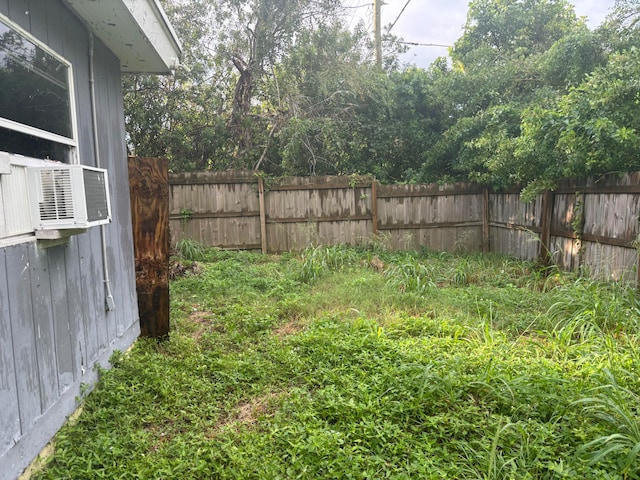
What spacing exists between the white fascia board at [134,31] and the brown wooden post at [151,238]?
86 centimetres

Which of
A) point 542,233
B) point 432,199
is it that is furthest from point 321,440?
point 432,199

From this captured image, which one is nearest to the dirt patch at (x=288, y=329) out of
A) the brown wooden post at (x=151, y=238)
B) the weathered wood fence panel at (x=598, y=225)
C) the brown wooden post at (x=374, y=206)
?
the brown wooden post at (x=151, y=238)

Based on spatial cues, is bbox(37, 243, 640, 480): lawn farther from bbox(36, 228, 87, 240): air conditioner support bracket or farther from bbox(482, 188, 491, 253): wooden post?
bbox(482, 188, 491, 253): wooden post

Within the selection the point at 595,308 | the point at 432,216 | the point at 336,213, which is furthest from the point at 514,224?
the point at 595,308

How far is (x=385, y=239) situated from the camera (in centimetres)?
836

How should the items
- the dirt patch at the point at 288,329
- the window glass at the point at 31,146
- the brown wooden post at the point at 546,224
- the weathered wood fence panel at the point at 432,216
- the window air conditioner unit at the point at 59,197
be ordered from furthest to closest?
the weathered wood fence panel at the point at 432,216, the brown wooden post at the point at 546,224, the dirt patch at the point at 288,329, the window air conditioner unit at the point at 59,197, the window glass at the point at 31,146

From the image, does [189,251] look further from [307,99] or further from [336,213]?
[307,99]

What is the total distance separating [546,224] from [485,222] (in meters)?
2.27

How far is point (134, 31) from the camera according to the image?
9.98 feet

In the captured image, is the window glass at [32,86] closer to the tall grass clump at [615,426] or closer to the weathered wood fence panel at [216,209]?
the tall grass clump at [615,426]

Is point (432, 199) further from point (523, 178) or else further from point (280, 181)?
point (280, 181)

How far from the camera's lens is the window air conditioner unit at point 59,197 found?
212cm

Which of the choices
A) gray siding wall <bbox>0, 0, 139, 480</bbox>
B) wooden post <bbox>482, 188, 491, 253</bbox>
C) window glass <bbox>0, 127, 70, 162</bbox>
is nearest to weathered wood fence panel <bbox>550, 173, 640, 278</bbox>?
wooden post <bbox>482, 188, 491, 253</bbox>

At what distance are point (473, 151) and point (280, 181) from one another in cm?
373
